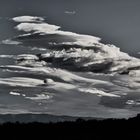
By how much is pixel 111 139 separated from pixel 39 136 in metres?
19.5

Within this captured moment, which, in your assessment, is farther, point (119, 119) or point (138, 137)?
point (119, 119)

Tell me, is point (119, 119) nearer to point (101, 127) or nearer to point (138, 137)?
point (101, 127)

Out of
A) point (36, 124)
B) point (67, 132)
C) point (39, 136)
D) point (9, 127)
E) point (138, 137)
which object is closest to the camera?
point (138, 137)

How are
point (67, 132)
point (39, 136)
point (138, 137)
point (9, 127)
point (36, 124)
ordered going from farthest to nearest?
point (36, 124) < point (9, 127) < point (67, 132) < point (39, 136) < point (138, 137)

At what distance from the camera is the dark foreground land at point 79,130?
438ft

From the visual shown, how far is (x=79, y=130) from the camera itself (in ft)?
482

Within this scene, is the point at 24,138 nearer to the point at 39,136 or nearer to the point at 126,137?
the point at 39,136

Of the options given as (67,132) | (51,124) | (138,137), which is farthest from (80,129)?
(138,137)

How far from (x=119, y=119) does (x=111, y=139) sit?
3910cm

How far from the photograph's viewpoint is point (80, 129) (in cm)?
15062

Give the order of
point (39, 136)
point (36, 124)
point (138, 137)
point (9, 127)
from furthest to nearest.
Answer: point (36, 124), point (9, 127), point (39, 136), point (138, 137)

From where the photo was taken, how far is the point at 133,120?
16525 cm

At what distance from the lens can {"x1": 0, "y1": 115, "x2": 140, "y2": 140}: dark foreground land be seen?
134 meters

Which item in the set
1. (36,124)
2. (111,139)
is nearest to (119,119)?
(36,124)
